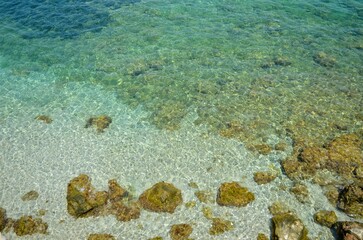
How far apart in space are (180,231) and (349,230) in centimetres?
818

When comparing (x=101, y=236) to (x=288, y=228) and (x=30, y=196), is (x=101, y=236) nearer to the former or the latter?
(x=30, y=196)

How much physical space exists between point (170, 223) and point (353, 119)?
1519 cm

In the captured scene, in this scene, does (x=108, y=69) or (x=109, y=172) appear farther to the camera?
(x=108, y=69)

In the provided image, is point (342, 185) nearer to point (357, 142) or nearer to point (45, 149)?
point (357, 142)

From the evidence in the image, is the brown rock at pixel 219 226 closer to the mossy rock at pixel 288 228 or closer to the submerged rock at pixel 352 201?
the mossy rock at pixel 288 228

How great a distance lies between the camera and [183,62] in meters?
29.9

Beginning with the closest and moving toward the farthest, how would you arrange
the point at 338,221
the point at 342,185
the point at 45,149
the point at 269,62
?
the point at 338,221
the point at 342,185
the point at 45,149
the point at 269,62

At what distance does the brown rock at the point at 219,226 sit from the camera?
54.5ft

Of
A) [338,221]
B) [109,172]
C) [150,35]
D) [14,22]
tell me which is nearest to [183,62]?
[150,35]

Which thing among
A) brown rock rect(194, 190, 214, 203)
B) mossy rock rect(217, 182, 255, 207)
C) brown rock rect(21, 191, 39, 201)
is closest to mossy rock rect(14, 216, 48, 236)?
brown rock rect(21, 191, 39, 201)

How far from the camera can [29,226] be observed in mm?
17219

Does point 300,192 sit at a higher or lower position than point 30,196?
higher

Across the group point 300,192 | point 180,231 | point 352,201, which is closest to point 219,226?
point 180,231

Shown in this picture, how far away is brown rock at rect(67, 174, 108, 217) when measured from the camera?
→ 58.5ft
